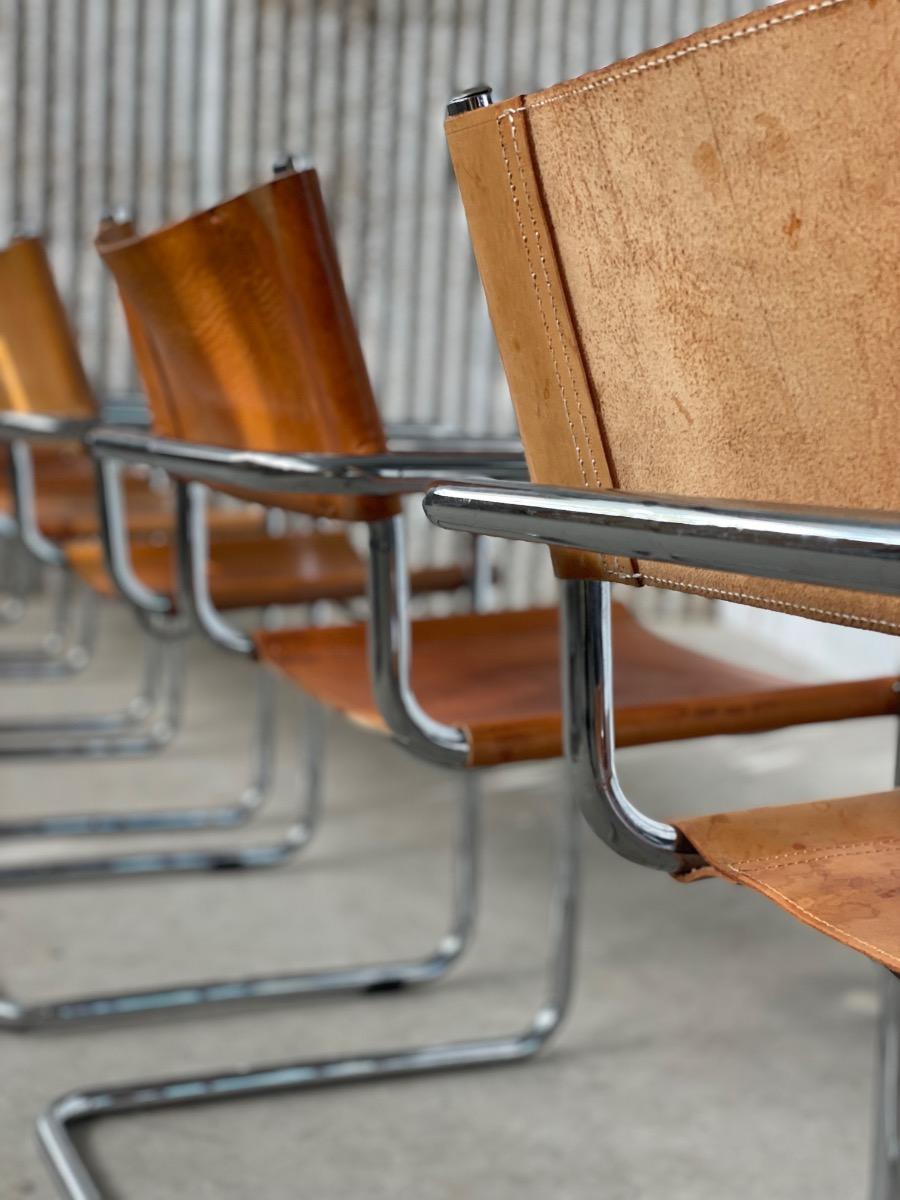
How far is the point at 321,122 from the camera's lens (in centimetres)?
444

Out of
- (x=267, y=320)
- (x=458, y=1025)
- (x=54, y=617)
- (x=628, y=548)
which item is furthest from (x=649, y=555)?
(x=54, y=617)

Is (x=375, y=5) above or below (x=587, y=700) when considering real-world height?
above

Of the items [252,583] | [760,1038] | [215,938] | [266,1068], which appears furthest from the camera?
[252,583]

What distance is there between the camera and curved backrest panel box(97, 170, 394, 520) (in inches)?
43.2

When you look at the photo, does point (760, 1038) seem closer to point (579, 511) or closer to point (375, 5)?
point (579, 511)

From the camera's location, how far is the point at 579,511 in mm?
663

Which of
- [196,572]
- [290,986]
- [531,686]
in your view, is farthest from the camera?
[290,986]

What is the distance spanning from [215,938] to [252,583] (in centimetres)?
44

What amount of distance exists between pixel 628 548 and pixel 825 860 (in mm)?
221

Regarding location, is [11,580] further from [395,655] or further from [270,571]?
[395,655]

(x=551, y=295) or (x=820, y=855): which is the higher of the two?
(x=551, y=295)

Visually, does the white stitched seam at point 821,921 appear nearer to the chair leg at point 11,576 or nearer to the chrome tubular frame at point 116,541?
the chrome tubular frame at point 116,541

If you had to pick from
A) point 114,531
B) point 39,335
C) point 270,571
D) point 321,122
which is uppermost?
point 321,122

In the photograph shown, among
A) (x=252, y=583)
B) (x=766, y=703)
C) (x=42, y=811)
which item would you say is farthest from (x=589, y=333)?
(x=42, y=811)
